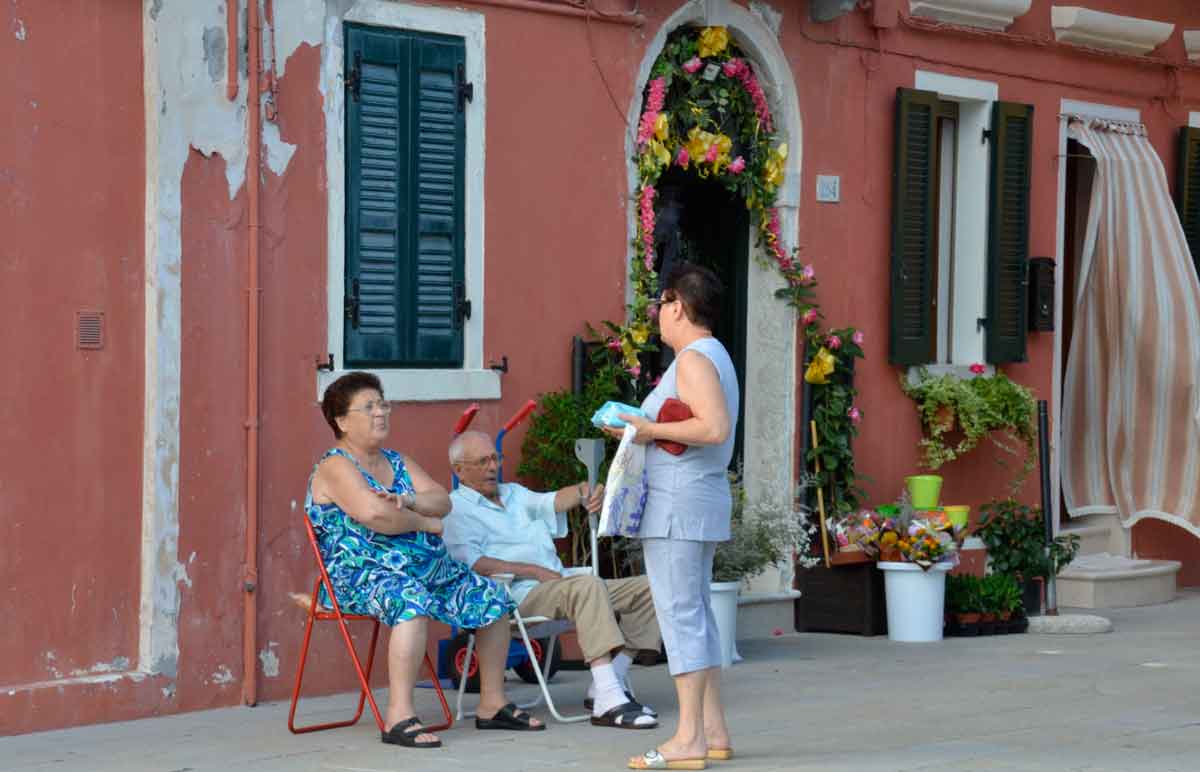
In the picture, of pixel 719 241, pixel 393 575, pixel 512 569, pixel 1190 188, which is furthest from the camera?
pixel 1190 188

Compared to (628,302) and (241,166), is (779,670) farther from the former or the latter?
(241,166)

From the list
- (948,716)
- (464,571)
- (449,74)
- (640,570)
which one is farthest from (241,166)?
(948,716)

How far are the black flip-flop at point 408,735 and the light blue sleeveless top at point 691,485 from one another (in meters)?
1.14

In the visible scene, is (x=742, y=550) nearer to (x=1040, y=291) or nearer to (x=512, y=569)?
(x=512, y=569)

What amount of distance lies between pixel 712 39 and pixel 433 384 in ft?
8.37

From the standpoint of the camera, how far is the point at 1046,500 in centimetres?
1138

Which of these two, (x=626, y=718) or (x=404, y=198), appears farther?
(x=404, y=198)

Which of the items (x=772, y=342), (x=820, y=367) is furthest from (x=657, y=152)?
(x=820, y=367)

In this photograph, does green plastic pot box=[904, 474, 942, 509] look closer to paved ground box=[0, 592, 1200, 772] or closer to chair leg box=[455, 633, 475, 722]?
paved ground box=[0, 592, 1200, 772]

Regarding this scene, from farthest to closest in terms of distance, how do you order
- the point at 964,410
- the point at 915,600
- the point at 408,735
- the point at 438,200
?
the point at 964,410 → the point at 915,600 → the point at 438,200 → the point at 408,735

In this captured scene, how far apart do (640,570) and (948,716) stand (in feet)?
6.45

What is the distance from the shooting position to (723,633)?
948 centimetres

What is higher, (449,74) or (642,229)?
(449,74)

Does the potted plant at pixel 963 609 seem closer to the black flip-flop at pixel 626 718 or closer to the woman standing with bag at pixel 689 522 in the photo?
the black flip-flop at pixel 626 718
